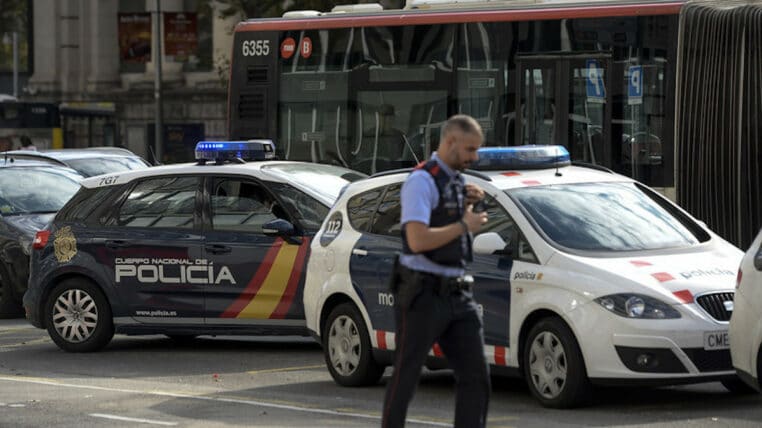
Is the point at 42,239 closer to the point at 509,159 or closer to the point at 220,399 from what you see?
the point at 220,399

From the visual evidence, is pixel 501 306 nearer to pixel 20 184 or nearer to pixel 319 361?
pixel 319 361

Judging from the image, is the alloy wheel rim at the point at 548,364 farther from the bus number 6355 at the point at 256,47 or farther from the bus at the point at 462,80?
the bus number 6355 at the point at 256,47

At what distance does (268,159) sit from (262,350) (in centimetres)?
165

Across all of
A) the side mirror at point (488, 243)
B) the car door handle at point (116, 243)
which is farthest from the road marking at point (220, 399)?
the car door handle at point (116, 243)

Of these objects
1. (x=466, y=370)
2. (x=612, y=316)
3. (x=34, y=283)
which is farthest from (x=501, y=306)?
(x=34, y=283)

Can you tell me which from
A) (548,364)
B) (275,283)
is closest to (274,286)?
(275,283)

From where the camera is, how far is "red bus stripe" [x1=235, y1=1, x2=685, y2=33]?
16.6 m

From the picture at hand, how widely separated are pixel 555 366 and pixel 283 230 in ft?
11.6

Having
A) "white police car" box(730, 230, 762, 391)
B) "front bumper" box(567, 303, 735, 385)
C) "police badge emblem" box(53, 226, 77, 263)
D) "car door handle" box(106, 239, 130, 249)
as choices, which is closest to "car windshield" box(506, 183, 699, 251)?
"front bumper" box(567, 303, 735, 385)

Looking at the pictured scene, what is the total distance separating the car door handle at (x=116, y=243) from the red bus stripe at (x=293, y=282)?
4.77ft

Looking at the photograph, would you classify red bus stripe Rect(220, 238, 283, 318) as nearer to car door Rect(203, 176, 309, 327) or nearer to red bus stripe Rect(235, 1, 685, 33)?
car door Rect(203, 176, 309, 327)

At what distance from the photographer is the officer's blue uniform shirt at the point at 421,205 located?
24.4 feet

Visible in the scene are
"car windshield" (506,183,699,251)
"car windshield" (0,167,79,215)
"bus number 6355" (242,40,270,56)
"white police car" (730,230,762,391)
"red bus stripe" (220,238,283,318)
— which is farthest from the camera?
"bus number 6355" (242,40,270,56)

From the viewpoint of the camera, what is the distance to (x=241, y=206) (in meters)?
13.3
